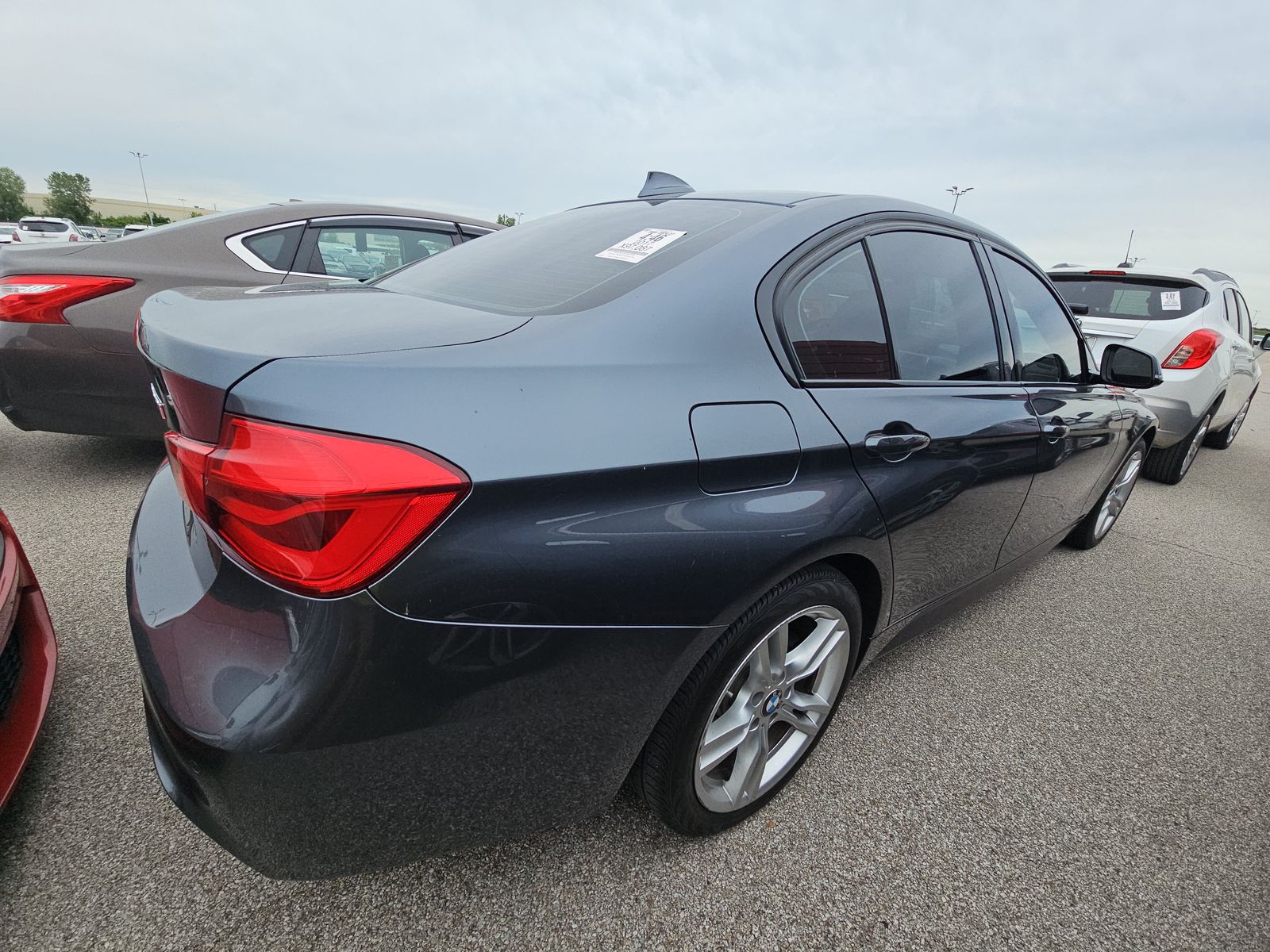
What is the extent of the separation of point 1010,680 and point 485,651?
207 centimetres

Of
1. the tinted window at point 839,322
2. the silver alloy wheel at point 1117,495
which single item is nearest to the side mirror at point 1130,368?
the silver alloy wheel at point 1117,495

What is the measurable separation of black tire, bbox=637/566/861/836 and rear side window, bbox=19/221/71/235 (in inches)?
1112

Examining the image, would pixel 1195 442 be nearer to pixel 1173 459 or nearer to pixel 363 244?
pixel 1173 459

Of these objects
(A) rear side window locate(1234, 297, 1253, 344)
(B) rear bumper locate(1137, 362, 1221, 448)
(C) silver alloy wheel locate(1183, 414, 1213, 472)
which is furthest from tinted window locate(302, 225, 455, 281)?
(A) rear side window locate(1234, 297, 1253, 344)

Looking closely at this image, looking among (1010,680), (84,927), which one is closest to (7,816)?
(84,927)

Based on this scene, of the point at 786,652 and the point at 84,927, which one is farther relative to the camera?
the point at 786,652

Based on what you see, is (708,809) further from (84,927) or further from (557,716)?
(84,927)

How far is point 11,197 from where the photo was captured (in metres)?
68.7

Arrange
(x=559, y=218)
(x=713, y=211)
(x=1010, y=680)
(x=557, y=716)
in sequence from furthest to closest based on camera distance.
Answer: (x=1010, y=680) < (x=559, y=218) < (x=713, y=211) < (x=557, y=716)

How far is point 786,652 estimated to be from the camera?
5.04 feet

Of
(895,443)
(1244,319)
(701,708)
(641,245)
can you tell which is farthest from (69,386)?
(1244,319)

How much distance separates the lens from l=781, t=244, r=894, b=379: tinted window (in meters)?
1.42

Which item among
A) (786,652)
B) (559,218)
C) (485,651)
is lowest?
(786,652)

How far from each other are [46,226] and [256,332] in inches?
1145
